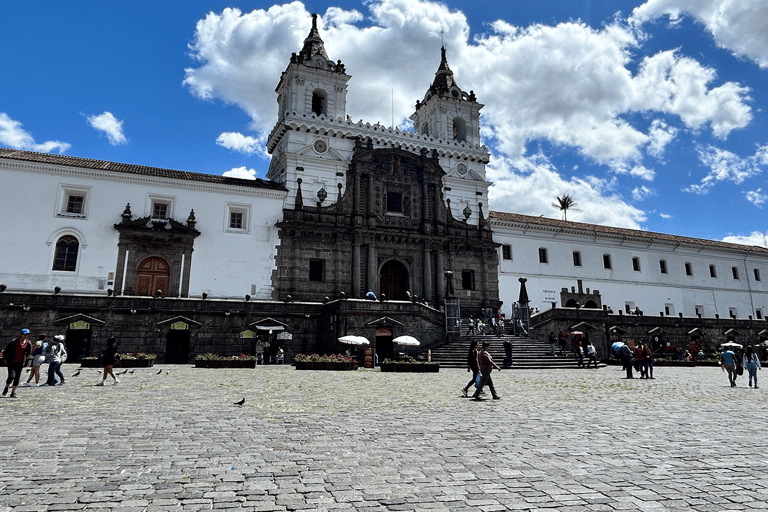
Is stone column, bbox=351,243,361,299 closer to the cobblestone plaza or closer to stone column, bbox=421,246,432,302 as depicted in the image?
stone column, bbox=421,246,432,302

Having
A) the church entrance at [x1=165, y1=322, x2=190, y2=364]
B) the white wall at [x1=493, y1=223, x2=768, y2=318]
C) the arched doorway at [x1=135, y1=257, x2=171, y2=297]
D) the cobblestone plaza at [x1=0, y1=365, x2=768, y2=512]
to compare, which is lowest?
the cobblestone plaza at [x1=0, y1=365, x2=768, y2=512]

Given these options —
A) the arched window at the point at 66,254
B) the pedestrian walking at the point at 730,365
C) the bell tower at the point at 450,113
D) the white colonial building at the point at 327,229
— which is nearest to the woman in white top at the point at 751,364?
the pedestrian walking at the point at 730,365

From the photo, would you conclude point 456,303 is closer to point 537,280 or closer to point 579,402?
point 537,280

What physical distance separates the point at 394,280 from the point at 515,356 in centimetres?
1236

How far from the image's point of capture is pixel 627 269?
46625mm

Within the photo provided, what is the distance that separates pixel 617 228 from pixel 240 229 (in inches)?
1406

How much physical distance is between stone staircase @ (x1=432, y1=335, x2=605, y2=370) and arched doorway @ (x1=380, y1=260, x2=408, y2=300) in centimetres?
872

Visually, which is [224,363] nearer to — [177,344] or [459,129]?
[177,344]

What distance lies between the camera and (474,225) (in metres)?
40.2

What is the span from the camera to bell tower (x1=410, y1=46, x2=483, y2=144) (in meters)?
42.8

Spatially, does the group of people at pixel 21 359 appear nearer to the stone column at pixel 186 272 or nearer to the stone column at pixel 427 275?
the stone column at pixel 186 272


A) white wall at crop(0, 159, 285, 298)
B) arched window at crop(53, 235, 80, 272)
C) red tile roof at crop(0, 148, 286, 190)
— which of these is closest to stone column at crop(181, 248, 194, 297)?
white wall at crop(0, 159, 285, 298)

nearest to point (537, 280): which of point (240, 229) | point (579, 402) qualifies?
point (240, 229)

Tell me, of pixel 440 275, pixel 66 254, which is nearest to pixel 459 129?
pixel 440 275
